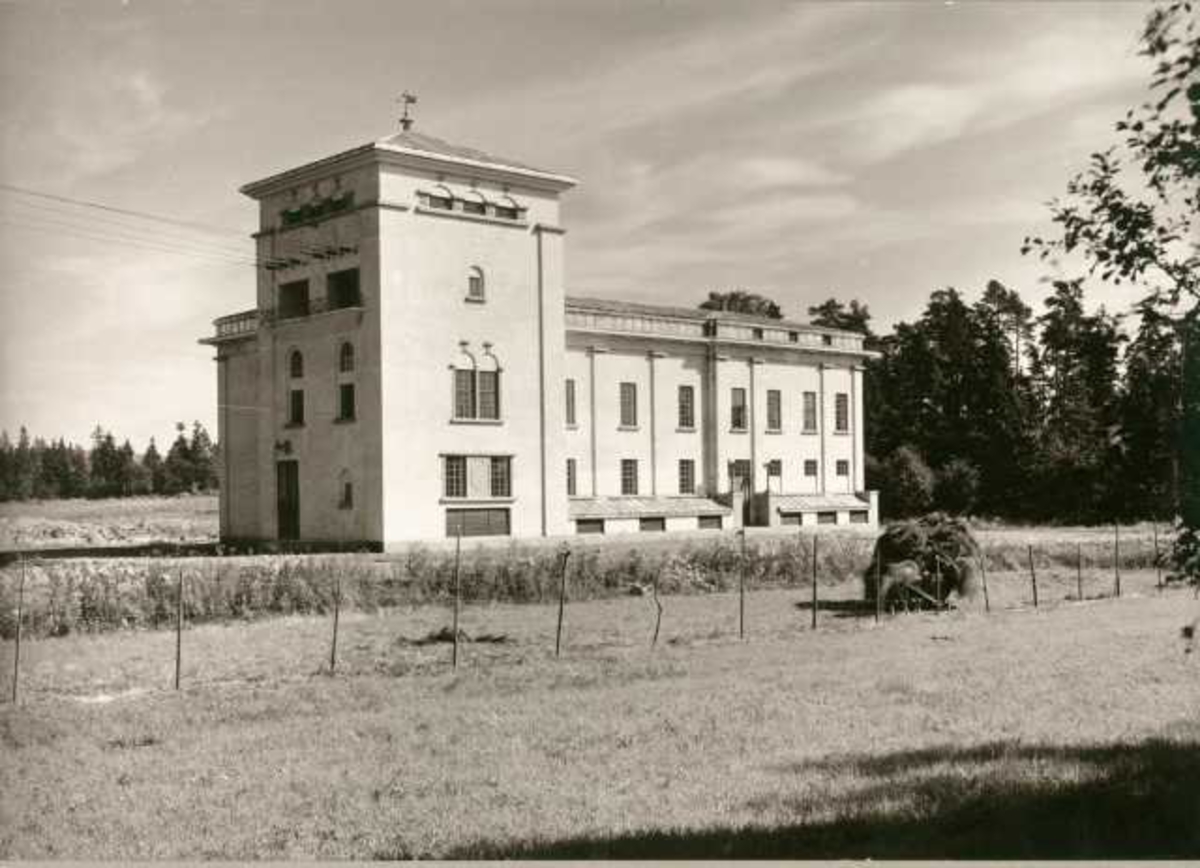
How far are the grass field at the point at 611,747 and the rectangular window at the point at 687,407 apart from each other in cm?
3557

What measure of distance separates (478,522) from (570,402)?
31.5ft

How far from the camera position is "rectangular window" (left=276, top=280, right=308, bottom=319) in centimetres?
4747

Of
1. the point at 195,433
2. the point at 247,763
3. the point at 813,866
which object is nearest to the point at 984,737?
the point at 813,866

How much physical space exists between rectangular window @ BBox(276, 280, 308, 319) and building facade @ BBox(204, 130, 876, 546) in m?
0.06

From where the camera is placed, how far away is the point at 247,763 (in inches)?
473

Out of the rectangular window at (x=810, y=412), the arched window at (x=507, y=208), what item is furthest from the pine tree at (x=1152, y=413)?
the rectangular window at (x=810, y=412)

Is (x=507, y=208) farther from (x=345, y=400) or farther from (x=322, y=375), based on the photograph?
(x=345, y=400)

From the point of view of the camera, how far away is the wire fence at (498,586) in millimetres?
22422

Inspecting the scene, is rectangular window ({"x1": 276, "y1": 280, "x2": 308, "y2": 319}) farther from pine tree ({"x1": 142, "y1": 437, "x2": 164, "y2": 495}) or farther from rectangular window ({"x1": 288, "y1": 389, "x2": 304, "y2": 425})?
pine tree ({"x1": 142, "y1": 437, "x2": 164, "y2": 495})

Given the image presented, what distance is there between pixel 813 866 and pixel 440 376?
123ft

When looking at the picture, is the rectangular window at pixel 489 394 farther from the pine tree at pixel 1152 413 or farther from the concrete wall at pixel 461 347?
the pine tree at pixel 1152 413

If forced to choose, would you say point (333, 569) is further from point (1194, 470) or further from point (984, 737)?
point (1194, 470)

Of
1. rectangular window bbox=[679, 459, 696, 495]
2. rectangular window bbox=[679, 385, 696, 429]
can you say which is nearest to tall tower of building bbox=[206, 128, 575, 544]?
rectangular window bbox=[679, 459, 696, 495]

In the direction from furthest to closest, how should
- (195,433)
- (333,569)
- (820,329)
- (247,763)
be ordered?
1. (195,433)
2. (820,329)
3. (333,569)
4. (247,763)
